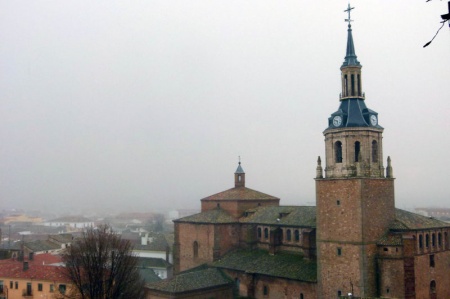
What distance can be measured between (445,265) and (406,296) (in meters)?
6.90

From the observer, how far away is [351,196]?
36.0 meters

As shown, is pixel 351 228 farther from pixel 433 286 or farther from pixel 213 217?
pixel 213 217

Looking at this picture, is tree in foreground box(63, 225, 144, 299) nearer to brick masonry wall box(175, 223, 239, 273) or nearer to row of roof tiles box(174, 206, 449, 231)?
brick masonry wall box(175, 223, 239, 273)

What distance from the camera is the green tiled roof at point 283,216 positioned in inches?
1730

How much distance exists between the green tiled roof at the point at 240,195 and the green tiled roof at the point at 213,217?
153 centimetres

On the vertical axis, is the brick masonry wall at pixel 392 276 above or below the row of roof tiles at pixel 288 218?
below

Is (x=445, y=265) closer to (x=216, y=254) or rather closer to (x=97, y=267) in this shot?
(x=216, y=254)

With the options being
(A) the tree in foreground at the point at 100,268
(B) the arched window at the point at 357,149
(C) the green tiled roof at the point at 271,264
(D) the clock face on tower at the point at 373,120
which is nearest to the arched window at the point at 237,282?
(C) the green tiled roof at the point at 271,264

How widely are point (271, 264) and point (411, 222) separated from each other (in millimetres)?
11904

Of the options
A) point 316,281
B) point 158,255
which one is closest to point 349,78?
point 316,281

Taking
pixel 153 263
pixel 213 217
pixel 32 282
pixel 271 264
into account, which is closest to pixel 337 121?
pixel 271 264

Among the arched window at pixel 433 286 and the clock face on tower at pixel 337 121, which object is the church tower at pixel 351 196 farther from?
the arched window at pixel 433 286

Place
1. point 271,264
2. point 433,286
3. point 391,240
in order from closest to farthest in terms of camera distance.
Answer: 1. point 391,240
2. point 433,286
3. point 271,264

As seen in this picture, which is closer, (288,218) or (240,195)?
(288,218)
